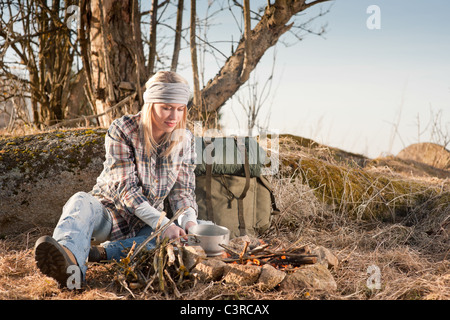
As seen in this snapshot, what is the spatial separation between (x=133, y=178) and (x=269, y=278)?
1.16 m

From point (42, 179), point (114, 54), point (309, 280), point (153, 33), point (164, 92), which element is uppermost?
point (153, 33)

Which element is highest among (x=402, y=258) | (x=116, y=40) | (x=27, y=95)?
(x=116, y=40)

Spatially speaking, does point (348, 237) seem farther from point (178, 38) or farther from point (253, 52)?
point (178, 38)

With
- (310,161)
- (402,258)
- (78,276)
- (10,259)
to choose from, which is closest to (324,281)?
(402,258)

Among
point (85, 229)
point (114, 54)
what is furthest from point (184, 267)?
point (114, 54)

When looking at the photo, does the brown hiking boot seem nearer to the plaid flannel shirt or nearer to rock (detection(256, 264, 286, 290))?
the plaid flannel shirt

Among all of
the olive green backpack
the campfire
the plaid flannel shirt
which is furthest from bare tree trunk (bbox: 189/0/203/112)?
the campfire

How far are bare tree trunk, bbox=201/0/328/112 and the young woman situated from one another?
330 cm

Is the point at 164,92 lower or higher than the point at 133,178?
higher

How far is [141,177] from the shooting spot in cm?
287

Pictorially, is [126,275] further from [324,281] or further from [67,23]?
[67,23]

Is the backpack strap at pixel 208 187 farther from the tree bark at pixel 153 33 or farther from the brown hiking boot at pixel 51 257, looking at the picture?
the tree bark at pixel 153 33

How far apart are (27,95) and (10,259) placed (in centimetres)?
509

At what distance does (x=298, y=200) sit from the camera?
13.9ft
